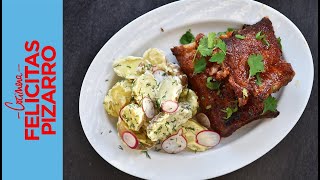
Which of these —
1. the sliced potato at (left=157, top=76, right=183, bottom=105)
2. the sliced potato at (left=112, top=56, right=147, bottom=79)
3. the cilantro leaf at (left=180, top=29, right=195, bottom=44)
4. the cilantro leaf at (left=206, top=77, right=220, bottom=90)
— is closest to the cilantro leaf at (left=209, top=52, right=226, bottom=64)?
the cilantro leaf at (left=206, top=77, right=220, bottom=90)

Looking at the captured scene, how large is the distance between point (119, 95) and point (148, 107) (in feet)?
0.76

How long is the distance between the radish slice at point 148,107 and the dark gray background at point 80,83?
1.77ft

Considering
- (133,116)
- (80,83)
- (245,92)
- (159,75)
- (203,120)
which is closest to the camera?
(245,92)

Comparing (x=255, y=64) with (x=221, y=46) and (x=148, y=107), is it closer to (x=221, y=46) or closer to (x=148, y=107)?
(x=221, y=46)

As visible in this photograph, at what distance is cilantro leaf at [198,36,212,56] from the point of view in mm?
3049

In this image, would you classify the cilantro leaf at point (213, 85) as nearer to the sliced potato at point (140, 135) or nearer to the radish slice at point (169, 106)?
the radish slice at point (169, 106)

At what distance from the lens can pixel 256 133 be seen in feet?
11.1

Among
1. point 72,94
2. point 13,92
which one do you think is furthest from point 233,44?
point 13,92

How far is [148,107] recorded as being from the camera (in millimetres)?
3113

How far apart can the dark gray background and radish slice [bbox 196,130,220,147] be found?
0.21 meters

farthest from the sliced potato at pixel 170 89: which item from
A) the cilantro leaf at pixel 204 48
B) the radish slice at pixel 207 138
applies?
the radish slice at pixel 207 138

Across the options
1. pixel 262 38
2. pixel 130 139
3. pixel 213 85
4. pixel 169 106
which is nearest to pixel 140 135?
pixel 130 139

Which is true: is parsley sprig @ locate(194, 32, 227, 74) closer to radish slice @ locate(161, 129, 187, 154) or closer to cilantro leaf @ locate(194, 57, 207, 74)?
cilantro leaf @ locate(194, 57, 207, 74)

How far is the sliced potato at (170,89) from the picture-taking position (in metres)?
3.08
